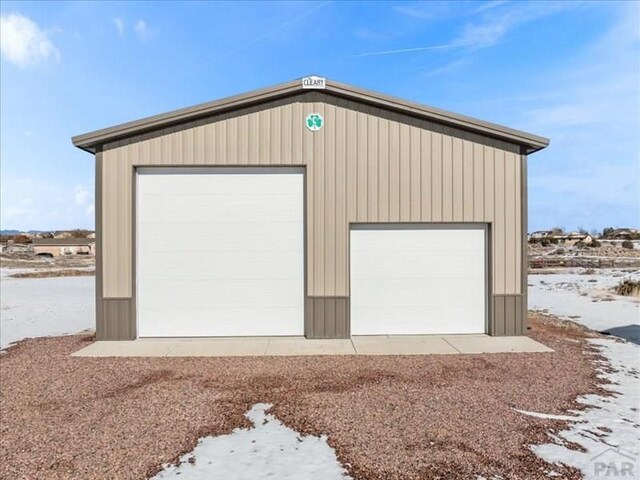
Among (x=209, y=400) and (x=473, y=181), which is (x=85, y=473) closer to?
(x=209, y=400)

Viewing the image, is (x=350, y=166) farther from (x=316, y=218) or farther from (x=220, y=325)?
(x=220, y=325)

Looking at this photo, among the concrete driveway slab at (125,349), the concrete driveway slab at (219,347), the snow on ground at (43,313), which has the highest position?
the concrete driveway slab at (219,347)

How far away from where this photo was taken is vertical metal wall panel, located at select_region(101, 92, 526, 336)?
8.21 metres

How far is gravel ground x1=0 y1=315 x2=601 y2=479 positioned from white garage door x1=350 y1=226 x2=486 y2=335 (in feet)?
5.44

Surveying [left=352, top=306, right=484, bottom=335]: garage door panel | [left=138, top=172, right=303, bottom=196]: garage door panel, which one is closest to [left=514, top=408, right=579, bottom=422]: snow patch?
[left=352, top=306, right=484, bottom=335]: garage door panel

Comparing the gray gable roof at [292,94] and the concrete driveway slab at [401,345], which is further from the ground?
the gray gable roof at [292,94]

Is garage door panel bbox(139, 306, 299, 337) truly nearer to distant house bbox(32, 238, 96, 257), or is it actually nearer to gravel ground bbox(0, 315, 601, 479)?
gravel ground bbox(0, 315, 601, 479)

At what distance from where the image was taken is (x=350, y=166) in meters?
8.29

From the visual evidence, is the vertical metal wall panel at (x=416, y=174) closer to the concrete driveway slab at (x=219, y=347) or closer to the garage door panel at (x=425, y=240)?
the garage door panel at (x=425, y=240)

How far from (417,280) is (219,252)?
4296 mm

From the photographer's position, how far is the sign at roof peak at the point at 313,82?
815 centimetres

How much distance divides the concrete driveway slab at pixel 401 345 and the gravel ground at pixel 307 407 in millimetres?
408

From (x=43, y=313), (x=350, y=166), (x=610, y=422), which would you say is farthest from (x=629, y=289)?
(x=43, y=313)

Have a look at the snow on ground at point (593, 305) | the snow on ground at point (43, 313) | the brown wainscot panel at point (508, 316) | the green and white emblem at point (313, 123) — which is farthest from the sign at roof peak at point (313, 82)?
the snow on ground at point (593, 305)
